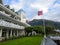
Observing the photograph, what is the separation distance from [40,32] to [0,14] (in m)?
24.0

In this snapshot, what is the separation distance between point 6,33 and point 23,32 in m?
20.0

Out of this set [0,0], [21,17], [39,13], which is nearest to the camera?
[39,13]

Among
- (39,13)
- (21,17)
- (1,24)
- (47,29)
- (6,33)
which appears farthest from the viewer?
(21,17)

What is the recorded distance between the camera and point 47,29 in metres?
54.4

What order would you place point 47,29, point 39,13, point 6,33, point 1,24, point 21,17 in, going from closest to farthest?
point 1,24 < point 39,13 < point 6,33 < point 47,29 < point 21,17

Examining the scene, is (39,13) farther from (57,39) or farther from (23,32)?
(23,32)

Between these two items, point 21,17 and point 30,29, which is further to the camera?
point 21,17

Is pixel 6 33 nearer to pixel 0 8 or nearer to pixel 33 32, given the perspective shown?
pixel 0 8

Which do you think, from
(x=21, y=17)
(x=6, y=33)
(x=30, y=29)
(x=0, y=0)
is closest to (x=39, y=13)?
(x=6, y=33)

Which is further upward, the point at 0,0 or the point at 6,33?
the point at 0,0

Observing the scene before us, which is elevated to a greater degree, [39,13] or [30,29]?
[39,13]

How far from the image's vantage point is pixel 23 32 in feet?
181

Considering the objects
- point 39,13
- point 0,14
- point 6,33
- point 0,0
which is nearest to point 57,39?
point 39,13

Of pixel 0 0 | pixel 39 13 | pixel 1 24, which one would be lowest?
pixel 1 24
